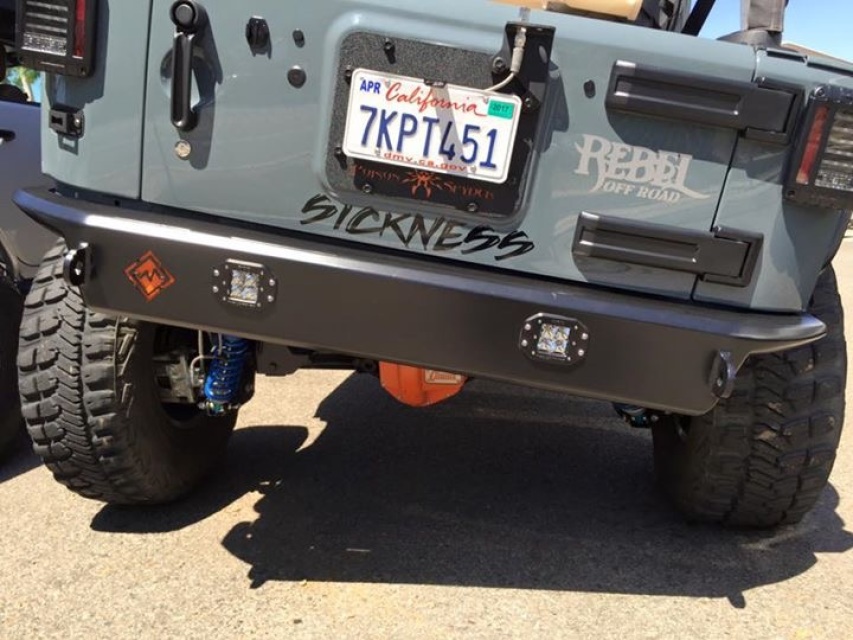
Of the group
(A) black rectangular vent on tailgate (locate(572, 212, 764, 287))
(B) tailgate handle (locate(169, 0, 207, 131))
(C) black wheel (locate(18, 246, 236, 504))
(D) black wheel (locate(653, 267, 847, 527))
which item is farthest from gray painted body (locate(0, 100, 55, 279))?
(D) black wheel (locate(653, 267, 847, 527))

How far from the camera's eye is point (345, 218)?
2.06 m

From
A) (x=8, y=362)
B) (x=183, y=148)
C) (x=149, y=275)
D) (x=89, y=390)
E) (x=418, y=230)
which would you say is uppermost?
(x=183, y=148)

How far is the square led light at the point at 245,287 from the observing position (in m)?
2.01

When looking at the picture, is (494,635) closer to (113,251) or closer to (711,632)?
(711,632)

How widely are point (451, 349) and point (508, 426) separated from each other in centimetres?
209

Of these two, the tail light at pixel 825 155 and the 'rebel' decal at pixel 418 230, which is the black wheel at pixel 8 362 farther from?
the tail light at pixel 825 155

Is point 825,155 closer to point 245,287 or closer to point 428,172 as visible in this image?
point 428,172

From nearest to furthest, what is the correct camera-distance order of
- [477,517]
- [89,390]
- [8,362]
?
1. [89,390]
2. [477,517]
3. [8,362]

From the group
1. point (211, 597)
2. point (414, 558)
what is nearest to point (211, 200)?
point (211, 597)

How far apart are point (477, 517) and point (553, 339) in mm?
1215

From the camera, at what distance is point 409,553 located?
2.72 meters

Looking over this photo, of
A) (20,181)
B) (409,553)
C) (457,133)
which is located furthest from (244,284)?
(20,181)

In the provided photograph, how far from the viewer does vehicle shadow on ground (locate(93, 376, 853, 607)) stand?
2.65 metres

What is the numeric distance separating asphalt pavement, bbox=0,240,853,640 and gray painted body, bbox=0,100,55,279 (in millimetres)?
1034
